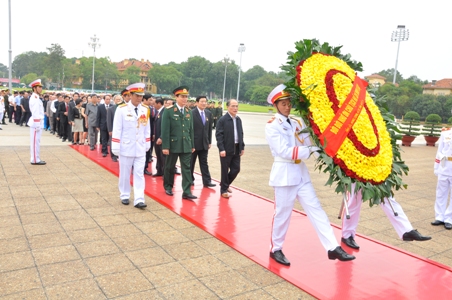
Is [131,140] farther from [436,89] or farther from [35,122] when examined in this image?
[436,89]

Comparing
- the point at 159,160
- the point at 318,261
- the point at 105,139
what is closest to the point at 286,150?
the point at 318,261

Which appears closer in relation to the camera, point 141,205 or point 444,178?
point 141,205

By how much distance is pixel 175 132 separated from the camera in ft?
20.3

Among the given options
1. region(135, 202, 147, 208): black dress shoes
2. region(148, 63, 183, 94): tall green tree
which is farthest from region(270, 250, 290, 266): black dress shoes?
region(148, 63, 183, 94): tall green tree

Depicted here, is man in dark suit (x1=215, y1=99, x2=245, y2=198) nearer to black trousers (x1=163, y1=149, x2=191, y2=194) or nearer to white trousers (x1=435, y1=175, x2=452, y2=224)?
black trousers (x1=163, y1=149, x2=191, y2=194)

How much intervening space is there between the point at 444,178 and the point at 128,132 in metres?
4.99

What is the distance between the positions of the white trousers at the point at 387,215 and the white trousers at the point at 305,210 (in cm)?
56

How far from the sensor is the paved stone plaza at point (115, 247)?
3.21m

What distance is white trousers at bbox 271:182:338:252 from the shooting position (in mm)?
3510

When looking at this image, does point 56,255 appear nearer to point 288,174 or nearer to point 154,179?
point 288,174

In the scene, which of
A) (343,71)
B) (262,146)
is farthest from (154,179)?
(262,146)

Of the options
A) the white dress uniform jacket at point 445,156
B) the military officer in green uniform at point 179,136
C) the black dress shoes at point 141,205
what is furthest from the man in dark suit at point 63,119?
the white dress uniform jacket at point 445,156

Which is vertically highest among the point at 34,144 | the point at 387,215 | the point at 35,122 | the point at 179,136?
the point at 179,136

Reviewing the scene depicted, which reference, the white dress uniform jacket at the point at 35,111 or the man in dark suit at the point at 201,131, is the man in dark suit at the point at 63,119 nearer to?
the white dress uniform jacket at the point at 35,111
